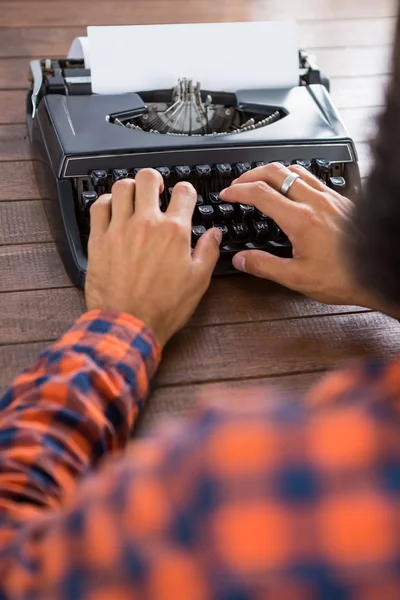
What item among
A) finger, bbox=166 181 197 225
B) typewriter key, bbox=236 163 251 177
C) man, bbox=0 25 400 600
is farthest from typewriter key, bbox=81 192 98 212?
man, bbox=0 25 400 600

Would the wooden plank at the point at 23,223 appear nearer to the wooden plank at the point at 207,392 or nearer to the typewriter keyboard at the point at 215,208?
the typewriter keyboard at the point at 215,208

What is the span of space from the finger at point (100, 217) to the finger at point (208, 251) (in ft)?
0.39

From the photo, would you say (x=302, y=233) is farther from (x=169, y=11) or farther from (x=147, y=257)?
(x=169, y=11)

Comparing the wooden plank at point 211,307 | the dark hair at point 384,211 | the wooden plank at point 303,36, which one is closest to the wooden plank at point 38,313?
the wooden plank at point 211,307

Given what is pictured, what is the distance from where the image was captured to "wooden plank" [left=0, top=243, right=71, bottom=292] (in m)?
1.07

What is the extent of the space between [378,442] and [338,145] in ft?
2.83

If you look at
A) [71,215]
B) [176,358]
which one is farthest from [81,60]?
[176,358]

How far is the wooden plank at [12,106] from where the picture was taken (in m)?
1.45

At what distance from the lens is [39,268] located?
1.10 metres

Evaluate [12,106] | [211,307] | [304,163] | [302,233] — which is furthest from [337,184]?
[12,106]

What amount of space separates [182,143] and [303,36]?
738 mm

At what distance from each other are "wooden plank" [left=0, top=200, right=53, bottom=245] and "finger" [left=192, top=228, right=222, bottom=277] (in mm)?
238

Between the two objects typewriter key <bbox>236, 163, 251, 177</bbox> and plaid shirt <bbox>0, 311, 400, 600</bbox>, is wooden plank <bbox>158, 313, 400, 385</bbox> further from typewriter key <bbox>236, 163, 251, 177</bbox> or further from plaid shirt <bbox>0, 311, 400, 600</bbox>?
plaid shirt <bbox>0, 311, 400, 600</bbox>

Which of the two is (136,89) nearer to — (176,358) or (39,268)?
(39,268)
